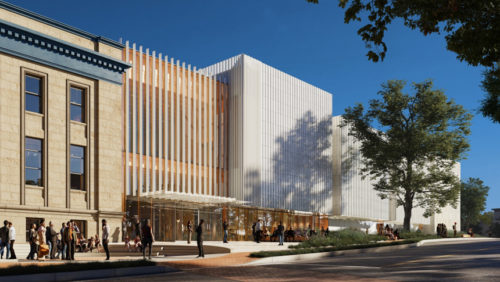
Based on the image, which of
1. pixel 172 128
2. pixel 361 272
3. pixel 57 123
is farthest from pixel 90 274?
pixel 172 128

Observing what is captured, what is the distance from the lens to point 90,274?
615 inches

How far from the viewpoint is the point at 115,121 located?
33.1 metres

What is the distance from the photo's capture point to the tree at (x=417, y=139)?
2008 inches

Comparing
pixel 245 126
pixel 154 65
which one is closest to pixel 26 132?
pixel 154 65

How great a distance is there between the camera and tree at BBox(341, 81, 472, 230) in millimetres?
51000

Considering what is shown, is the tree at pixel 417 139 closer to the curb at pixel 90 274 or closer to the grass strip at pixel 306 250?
the grass strip at pixel 306 250

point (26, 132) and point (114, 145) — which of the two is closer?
point (26, 132)

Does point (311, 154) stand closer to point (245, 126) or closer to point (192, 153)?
point (245, 126)

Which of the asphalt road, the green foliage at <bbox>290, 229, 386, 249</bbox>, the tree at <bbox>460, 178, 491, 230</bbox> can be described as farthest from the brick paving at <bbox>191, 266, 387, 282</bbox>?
the tree at <bbox>460, 178, 491, 230</bbox>

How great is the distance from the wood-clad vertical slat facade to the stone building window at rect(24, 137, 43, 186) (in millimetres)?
8901

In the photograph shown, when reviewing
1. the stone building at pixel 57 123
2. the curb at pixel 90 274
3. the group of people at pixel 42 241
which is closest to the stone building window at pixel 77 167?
the stone building at pixel 57 123

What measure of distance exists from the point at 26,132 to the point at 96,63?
640 cm

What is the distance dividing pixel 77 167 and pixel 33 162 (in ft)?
9.59

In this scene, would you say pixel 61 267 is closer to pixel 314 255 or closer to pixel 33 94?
pixel 314 255
